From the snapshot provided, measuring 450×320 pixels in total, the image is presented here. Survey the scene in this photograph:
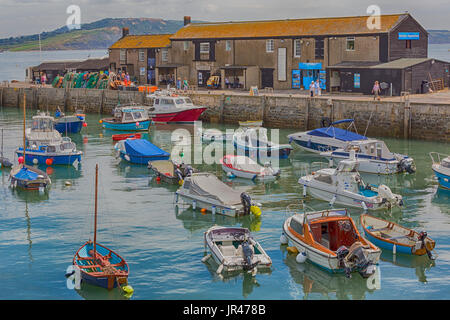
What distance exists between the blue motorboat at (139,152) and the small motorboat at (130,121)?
13.7 m

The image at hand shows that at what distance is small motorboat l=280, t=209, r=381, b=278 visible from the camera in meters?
22.7

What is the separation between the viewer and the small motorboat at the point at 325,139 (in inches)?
1715

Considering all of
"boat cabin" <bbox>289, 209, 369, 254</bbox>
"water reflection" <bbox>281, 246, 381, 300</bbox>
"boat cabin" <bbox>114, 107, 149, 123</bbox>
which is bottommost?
"water reflection" <bbox>281, 246, 381, 300</bbox>

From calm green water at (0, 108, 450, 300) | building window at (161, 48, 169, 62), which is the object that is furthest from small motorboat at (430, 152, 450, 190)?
building window at (161, 48, 169, 62)

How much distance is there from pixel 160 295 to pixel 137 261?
313 centimetres

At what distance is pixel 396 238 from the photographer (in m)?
25.8

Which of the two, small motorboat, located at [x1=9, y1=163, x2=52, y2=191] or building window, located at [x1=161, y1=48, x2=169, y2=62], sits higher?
building window, located at [x1=161, y1=48, x2=169, y2=62]

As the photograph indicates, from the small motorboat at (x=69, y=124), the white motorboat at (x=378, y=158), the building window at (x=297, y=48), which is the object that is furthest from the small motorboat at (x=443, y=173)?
the building window at (x=297, y=48)

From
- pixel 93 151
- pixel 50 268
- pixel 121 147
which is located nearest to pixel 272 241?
pixel 50 268

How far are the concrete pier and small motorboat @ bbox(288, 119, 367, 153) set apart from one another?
319 cm

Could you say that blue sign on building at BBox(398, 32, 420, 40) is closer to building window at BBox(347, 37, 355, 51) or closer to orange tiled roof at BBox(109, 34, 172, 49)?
building window at BBox(347, 37, 355, 51)

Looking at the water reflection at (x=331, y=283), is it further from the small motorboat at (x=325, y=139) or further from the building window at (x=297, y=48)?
the building window at (x=297, y=48)

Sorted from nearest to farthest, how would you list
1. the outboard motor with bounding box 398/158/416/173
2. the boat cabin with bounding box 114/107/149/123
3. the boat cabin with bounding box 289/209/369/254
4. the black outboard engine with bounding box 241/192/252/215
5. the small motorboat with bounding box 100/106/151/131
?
the boat cabin with bounding box 289/209/369/254 → the black outboard engine with bounding box 241/192/252/215 → the outboard motor with bounding box 398/158/416/173 → the small motorboat with bounding box 100/106/151/131 → the boat cabin with bounding box 114/107/149/123

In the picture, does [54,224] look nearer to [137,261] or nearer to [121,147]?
[137,261]
